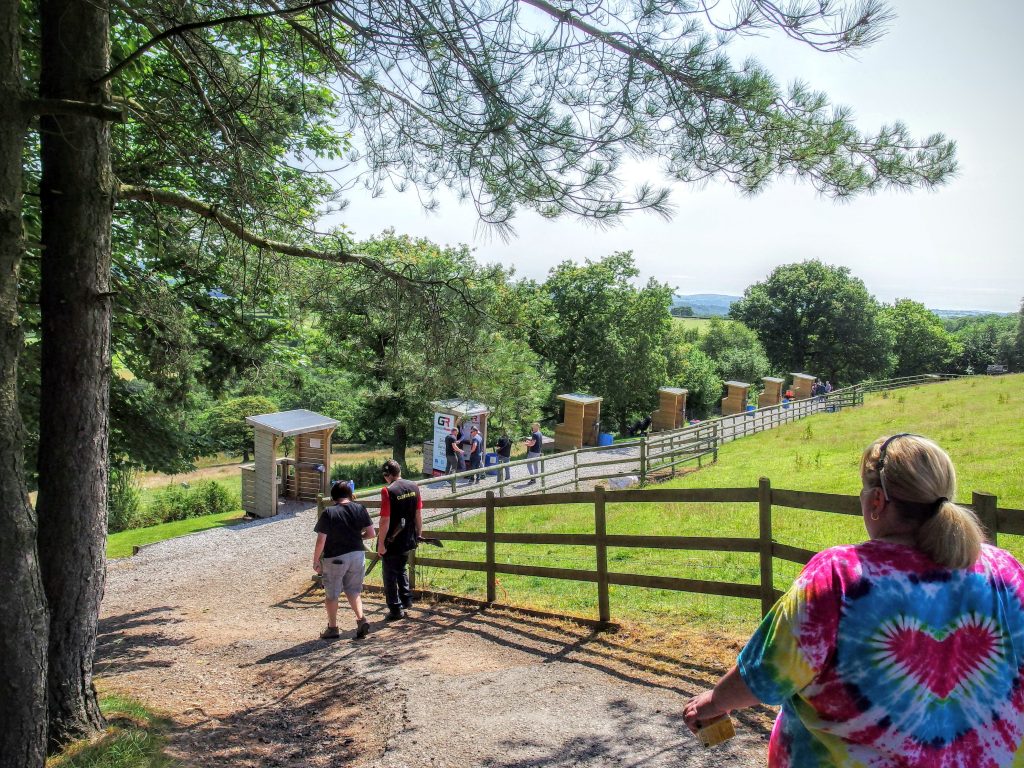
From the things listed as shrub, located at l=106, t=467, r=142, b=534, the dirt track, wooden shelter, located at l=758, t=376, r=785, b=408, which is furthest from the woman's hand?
wooden shelter, located at l=758, t=376, r=785, b=408

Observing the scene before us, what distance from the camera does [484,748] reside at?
4.02 m

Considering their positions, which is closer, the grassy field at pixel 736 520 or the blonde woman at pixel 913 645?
the blonde woman at pixel 913 645

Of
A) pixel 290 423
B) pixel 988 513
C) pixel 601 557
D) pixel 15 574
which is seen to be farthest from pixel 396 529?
pixel 290 423

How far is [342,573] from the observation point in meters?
6.88

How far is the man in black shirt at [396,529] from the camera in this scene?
7.17 m

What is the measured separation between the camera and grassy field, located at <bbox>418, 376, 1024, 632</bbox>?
Result: 704 centimetres

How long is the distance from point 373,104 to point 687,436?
17.5 metres

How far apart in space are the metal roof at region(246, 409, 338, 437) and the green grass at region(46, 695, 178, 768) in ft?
38.4

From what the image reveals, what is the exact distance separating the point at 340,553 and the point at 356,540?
188 mm

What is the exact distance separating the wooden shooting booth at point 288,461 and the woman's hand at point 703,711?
49.0 feet

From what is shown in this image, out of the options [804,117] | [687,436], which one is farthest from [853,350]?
[804,117]

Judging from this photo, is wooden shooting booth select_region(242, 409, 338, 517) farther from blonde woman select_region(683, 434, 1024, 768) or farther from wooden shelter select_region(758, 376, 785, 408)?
wooden shelter select_region(758, 376, 785, 408)

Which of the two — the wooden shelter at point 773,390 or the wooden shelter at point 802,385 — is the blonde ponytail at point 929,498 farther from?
the wooden shelter at point 802,385

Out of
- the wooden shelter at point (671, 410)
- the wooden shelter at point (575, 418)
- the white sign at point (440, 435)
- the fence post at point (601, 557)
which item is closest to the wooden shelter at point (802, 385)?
the wooden shelter at point (671, 410)
